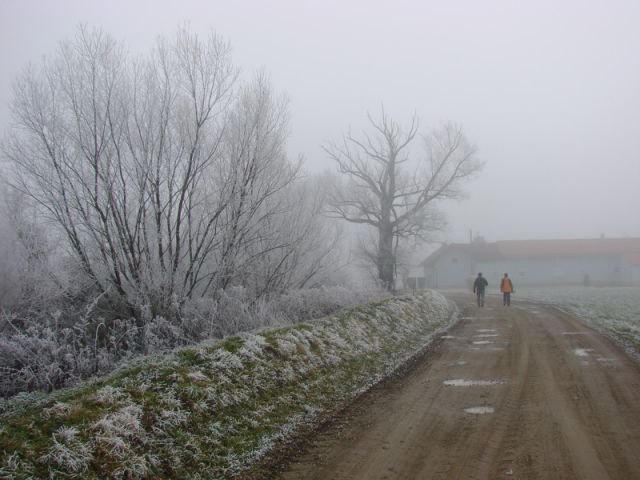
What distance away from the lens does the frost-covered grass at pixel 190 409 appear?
4.81 meters

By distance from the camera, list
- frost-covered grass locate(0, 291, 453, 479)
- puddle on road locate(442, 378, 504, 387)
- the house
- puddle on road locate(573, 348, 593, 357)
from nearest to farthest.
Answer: frost-covered grass locate(0, 291, 453, 479)
puddle on road locate(442, 378, 504, 387)
puddle on road locate(573, 348, 593, 357)
the house

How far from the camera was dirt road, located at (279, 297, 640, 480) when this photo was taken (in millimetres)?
5148

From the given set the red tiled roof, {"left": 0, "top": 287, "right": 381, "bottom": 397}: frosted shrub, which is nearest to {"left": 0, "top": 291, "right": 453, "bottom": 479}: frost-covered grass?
{"left": 0, "top": 287, "right": 381, "bottom": 397}: frosted shrub

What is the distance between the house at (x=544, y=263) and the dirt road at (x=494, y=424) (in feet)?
157

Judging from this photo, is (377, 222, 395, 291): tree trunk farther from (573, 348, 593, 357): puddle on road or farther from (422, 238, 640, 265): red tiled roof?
(422, 238, 640, 265): red tiled roof

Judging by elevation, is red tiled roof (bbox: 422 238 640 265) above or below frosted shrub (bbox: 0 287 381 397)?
above

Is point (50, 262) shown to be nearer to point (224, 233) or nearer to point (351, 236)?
point (224, 233)

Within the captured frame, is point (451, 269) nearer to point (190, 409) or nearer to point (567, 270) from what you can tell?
point (567, 270)

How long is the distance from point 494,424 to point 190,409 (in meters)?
3.63

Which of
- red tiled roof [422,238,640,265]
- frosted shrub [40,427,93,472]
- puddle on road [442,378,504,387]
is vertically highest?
red tiled roof [422,238,640,265]

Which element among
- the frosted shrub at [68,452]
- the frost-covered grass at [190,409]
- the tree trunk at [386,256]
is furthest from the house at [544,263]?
the frosted shrub at [68,452]

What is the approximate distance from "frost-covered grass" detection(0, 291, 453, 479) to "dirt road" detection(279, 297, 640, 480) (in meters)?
0.72

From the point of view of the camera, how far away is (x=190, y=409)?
627 cm

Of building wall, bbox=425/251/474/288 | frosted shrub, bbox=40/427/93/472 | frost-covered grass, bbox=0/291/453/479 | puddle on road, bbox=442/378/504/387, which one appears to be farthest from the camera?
building wall, bbox=425/251/474/288
